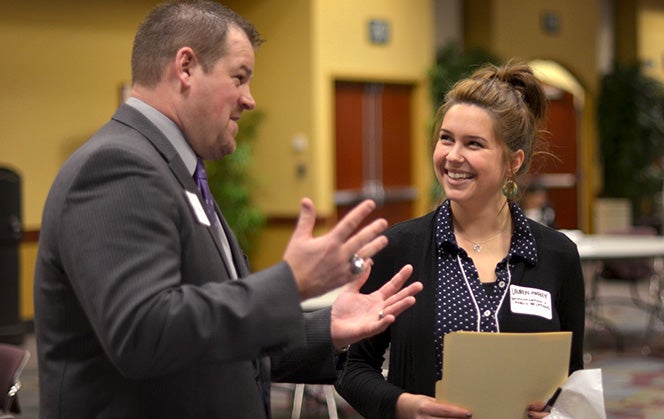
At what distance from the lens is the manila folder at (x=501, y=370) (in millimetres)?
2014

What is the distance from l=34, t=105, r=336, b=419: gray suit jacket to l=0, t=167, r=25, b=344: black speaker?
258 inches

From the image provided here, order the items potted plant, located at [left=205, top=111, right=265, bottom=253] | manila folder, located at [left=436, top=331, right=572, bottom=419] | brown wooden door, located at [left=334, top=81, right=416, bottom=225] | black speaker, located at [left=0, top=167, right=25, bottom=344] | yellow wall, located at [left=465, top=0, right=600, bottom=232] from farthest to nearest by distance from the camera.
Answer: yellow wall, located at [left=465, top=0, right=600, bottom=232] < brown wooden door, located at [left=334, top=81, right=416, bottom=225] < potted plant, located at [left=205, top=111, right=265, bottom=253] < black speaker, located at [left=0, top=167, right=25, bottom=344] < manila folder, located at [left=436, top=331, right=572, bottom=419]

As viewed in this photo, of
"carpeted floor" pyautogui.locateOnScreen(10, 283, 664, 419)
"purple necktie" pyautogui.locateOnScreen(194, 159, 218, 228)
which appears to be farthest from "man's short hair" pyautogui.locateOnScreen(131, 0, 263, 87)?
"carpeted floor" pyautogui.locateOnScreen(10, 283, 664, 419)

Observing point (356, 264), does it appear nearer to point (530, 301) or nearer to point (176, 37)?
point (176, 37)

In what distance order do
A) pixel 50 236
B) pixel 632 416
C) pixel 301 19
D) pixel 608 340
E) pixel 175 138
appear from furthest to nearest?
pixel 301 19 → pixel 608 340 → pixel 632 416 → pixel 175 138 → pixel 50 236

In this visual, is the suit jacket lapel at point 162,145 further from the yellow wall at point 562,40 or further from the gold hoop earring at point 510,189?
the yellow wall at point 562,40

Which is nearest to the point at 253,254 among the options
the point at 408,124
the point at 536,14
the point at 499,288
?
the point at 408,124

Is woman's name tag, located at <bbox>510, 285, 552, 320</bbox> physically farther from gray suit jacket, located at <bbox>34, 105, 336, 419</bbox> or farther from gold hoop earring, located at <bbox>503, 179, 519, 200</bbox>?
gray suit jacket, located at <bbox>34, 105, 336, 419</bbox>

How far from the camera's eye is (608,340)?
27.1 feet

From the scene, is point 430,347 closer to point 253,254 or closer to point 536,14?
point 253,254

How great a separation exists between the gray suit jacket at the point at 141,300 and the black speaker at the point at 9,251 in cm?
655

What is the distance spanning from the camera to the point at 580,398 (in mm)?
2080

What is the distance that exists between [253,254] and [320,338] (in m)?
8.92

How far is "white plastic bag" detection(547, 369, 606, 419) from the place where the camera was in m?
2.07
